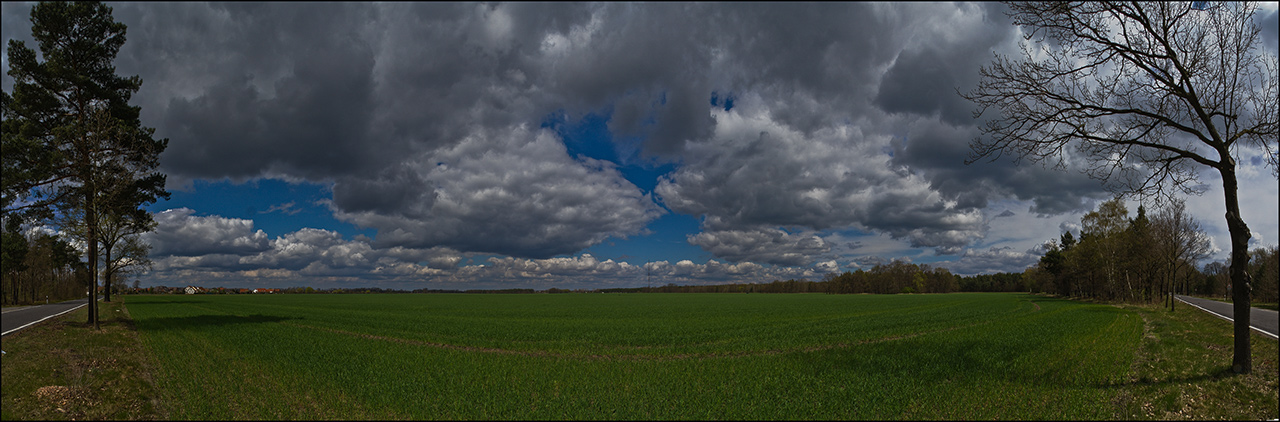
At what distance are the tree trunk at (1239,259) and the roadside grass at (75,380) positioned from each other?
2421cm

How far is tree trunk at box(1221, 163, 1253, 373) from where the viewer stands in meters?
11.3

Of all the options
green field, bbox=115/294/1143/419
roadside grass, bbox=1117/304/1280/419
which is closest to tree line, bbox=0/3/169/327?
green field, bbox=115/294/1143/419

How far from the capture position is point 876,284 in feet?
557

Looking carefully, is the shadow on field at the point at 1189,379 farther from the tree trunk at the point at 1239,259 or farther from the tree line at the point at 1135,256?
the tree line at the point at 1135,256

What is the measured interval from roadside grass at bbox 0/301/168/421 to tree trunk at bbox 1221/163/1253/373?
24.2m

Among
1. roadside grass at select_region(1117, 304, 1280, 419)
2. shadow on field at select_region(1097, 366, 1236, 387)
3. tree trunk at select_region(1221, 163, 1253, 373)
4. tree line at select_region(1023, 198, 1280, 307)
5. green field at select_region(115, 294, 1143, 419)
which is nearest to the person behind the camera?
roadside grass at select_region(1117, 304, 1280, 419)

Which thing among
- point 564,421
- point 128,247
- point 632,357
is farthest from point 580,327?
point 128,247

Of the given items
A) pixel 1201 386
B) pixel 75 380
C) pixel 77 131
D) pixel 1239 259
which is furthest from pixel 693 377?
pixel 77 131

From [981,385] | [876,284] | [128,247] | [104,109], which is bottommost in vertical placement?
[876,284]

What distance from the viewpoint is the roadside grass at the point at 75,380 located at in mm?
10188

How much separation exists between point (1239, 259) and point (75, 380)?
27.1 meters

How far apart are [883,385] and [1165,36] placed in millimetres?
10575

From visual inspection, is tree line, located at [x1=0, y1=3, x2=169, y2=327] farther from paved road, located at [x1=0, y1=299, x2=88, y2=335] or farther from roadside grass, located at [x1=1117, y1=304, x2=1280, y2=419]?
roadside grass, located at [x1=1117, y1=304, x2=1280, y2=419]

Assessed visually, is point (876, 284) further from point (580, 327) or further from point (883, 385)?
point (883, 385)
